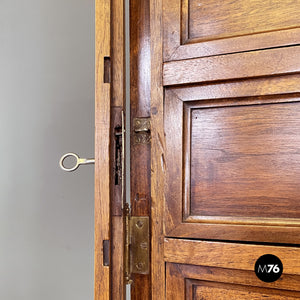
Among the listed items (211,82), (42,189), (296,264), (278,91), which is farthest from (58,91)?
(296,264)

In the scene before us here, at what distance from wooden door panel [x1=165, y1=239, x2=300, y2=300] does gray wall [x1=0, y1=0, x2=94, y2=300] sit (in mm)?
348

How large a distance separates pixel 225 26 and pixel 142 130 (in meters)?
0.24

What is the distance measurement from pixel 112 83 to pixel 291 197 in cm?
38

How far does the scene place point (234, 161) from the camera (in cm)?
69

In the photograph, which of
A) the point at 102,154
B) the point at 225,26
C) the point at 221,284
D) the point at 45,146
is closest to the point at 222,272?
the point at 221,284

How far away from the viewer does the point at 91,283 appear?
3.24 ft

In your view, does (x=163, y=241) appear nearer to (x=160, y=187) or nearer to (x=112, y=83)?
(x=160, y=187)

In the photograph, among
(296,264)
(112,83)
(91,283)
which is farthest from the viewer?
(91,283)

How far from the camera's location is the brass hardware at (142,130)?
75 centimetres

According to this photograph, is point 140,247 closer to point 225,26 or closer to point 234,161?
point 234,161

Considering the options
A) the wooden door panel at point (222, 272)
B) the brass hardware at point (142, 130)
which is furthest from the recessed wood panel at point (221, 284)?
the brass hardware at point (142, 130)

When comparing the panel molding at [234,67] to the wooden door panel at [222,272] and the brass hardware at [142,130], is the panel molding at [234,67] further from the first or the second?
the wooden door panel at [222,272]

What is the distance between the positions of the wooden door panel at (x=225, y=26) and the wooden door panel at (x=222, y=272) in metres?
0.34

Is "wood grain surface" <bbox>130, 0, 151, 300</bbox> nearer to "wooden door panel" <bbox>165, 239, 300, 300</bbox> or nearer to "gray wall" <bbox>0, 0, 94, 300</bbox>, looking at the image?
"wooden door panel" <bbox>165, 239, 300, 300</bbox>
